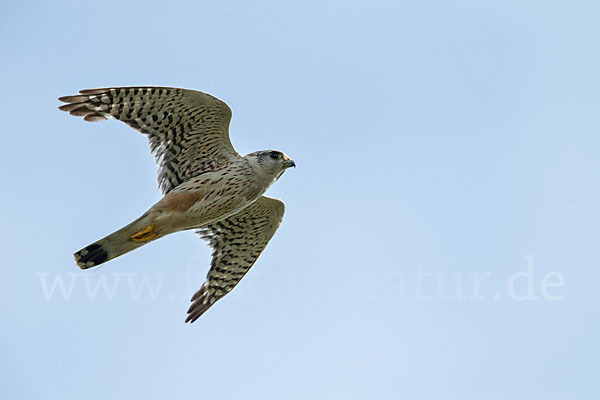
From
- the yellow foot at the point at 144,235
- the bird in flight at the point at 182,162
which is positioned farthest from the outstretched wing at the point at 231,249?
the yellow foot at the point at 144,235

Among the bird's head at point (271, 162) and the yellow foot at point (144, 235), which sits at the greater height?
the bird's head at point (271, 162)

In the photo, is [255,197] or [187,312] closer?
[255,197]

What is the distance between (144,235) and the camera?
10070 millimetres

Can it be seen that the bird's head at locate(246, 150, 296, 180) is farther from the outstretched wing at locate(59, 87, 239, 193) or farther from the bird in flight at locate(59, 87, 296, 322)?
the outstretched wing at locate(59, 87, 239, 193)

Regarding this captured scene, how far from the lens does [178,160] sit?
10883mm

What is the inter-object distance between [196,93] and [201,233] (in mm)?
2560

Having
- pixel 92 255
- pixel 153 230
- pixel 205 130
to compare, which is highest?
pixel 205 130

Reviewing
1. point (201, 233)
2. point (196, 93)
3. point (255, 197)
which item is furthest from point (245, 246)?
point (196, 93)

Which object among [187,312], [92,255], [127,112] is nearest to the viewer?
[92,255]

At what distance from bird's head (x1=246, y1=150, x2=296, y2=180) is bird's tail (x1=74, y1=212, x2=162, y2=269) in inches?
61.9

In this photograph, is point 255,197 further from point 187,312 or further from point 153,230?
point 187,312

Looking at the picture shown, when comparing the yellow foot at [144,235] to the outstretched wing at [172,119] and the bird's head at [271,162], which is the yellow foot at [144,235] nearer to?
the outstretched wing at [172,119]

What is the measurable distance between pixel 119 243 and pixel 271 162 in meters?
2.23

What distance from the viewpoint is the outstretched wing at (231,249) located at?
11734 mm
